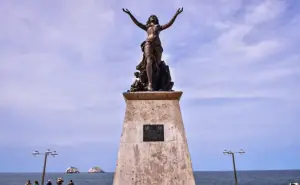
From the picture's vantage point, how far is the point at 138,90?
8117mm

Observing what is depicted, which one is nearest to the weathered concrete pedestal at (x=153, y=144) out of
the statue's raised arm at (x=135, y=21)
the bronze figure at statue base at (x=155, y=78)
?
the bronze figure at statue base at (x=155, y=78)

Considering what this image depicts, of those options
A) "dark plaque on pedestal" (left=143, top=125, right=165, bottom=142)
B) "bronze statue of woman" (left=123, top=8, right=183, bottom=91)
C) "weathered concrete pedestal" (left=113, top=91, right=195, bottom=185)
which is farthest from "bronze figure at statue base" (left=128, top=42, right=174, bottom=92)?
"dark plaque on pedestal" (left=143, top=125, right=165, bottom=142)

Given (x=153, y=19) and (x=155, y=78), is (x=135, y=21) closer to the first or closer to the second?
(x=153, y=19)

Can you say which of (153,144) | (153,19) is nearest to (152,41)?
(153,19)

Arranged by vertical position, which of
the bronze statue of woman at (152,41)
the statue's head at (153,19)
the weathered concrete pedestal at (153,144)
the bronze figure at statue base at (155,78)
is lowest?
the weathered concrete pedestal at (153,144)

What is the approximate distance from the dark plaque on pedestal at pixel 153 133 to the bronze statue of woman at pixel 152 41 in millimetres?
1385

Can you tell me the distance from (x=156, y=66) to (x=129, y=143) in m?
2.37

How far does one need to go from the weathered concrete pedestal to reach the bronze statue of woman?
2.88 feet

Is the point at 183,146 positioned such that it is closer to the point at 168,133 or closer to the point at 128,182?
the point at 168,133

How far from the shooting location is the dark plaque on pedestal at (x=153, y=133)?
23.6 feet

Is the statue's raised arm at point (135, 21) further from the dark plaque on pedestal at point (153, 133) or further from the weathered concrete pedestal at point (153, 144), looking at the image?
the dark plaque on pedestal at point (153, 133)

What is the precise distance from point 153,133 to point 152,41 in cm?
256

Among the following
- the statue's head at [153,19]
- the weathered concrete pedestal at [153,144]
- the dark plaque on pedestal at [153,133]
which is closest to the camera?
the weathered concrete pedestal at [153,144]

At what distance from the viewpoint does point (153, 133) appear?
7230mm
